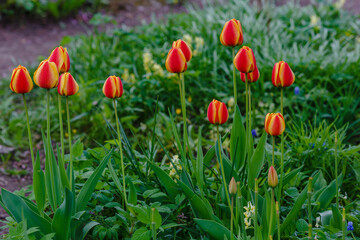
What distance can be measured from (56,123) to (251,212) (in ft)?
6.68

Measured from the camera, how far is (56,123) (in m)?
3.20

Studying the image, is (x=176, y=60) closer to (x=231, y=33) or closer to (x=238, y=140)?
(x=231, y=33)

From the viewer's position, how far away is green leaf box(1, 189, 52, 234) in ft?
5.09

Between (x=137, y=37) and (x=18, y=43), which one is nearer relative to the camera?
(x=137, y=37)

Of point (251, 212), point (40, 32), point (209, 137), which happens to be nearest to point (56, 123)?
point (209, 137)

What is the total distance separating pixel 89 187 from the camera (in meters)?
1.62

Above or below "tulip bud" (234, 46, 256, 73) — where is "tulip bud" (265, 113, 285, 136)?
Answer: below

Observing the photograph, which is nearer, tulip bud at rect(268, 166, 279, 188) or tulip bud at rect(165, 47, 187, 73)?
tulip bud at rect(268, 166, 279, 188)

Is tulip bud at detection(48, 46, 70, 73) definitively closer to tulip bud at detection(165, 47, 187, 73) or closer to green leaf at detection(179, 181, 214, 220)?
tulip bud at detection(165, 47, 187, 73)

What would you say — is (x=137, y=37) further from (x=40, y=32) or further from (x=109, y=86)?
(x=109, y=86)

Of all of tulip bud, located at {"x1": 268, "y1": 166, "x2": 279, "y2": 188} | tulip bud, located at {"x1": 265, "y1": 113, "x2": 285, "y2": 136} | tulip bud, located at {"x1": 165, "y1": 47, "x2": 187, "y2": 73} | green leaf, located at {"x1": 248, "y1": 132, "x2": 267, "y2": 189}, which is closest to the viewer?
tulip bud, located at {"x1": 268, "y1": 166, "x2": 279, "y2": 188}

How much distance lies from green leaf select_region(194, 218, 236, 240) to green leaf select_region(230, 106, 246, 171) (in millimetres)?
328

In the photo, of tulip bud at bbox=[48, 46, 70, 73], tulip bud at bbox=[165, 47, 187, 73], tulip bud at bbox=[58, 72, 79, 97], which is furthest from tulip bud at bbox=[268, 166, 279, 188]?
tulip bud at bbox=[48, 46, 70, 73]

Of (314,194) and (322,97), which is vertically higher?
(322,97)
